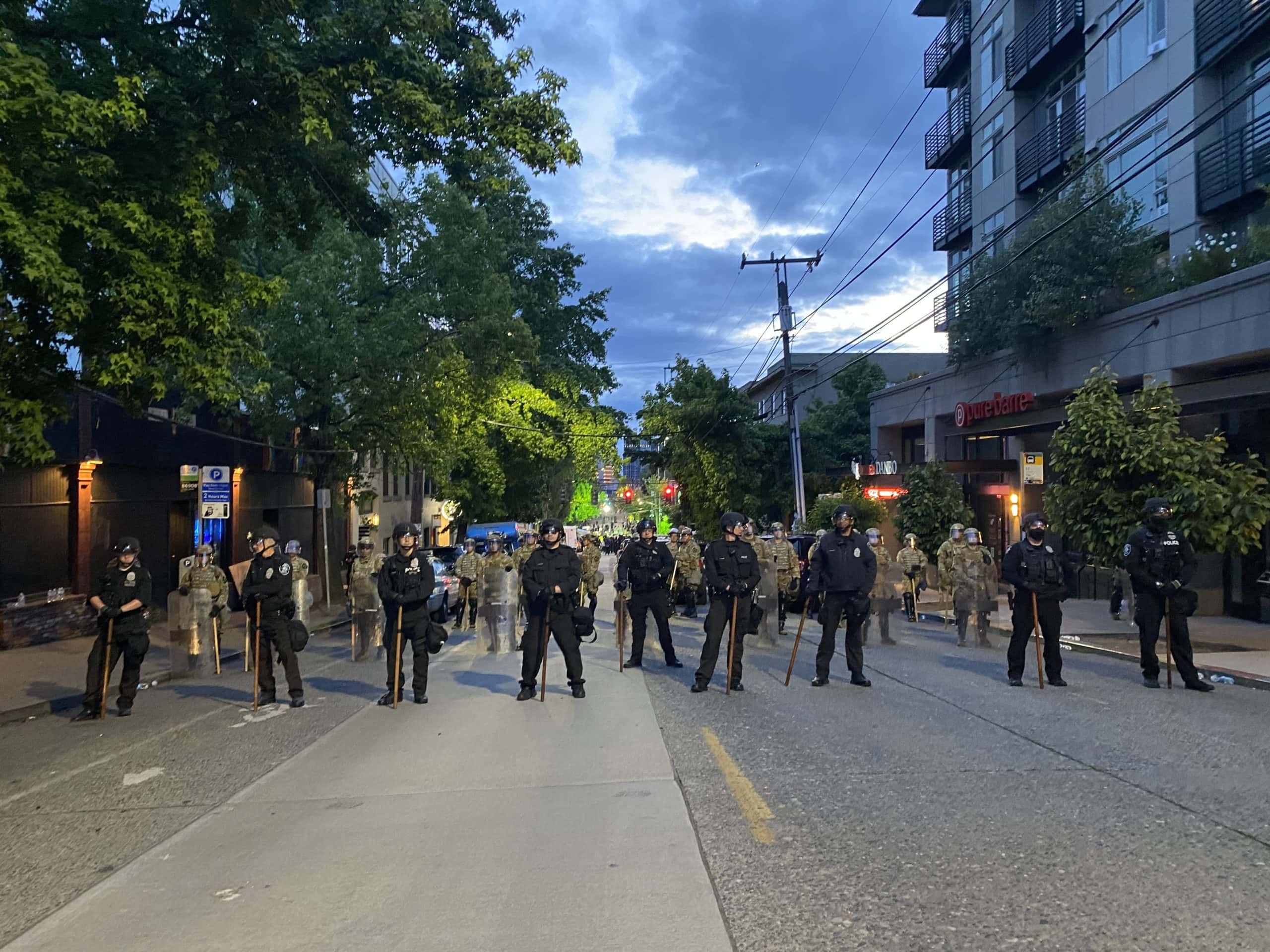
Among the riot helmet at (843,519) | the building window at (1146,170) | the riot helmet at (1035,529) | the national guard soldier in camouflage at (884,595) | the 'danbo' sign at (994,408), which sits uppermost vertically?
the building window at (1146,170)

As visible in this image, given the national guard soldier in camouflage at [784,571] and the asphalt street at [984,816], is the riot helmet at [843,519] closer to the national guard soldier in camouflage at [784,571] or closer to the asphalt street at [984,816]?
the asphalt street at [984,816]

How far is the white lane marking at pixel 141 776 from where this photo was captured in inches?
295

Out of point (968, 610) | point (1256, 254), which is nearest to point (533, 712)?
point (968, 610)

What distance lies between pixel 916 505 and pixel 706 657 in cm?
1608

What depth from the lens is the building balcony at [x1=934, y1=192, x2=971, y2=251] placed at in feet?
105

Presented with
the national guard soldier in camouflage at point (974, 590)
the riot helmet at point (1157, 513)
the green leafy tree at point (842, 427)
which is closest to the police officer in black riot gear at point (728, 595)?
the riot helmet at point (1157, 513)

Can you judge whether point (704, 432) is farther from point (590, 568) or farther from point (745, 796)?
point (745, 796)

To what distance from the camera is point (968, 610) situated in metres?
15.0

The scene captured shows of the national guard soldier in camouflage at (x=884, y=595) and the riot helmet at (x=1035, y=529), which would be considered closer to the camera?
the riot helmet at (x=1035, y=529)

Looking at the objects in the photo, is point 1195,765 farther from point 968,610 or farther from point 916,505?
point 916,505

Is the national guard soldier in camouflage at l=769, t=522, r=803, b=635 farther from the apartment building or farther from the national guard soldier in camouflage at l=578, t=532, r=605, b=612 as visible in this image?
the apartment building

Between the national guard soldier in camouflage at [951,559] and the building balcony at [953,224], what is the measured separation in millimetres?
19259

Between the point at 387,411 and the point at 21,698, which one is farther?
the point at 387,411

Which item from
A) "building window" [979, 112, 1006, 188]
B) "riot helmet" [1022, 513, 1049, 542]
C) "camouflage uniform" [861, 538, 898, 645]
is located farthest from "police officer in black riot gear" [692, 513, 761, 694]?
"building window" [979, 112, 1006, 188]
